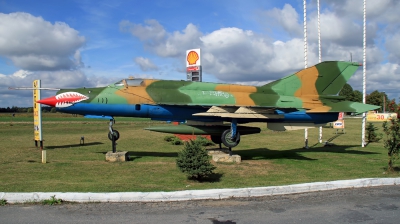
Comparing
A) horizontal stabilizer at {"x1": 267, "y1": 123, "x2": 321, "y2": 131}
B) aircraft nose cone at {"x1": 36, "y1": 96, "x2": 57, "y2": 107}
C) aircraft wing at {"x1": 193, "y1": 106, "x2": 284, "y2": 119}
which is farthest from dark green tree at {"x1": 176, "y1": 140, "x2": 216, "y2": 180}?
aircraft nose cone at {"x1": 36, "y1": 96, "x2": 57, "y2": 107}

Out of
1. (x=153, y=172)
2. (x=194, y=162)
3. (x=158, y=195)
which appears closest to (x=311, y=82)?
(x=194, y=162)

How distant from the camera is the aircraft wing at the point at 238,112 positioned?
1358 centimetres

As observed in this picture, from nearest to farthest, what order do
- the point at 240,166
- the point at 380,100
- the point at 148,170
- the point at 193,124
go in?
the point at 148,170 < the point at 240,166 < the point at 193,124 < the point at 380,100

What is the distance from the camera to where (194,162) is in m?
9.44

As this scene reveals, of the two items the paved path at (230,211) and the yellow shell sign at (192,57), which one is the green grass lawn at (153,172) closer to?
the paved path at (230,211)

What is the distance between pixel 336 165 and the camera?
13078mm

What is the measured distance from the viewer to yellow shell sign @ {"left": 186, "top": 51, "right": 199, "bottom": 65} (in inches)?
806

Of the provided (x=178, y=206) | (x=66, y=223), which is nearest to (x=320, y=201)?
(x=178, y=206)

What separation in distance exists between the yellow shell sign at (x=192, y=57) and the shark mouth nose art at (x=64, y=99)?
8.45 metres

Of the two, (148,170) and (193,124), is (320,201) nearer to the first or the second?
(148,170)

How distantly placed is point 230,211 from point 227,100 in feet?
27.9

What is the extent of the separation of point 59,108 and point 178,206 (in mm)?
9078

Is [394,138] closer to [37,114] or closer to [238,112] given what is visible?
[238,112]

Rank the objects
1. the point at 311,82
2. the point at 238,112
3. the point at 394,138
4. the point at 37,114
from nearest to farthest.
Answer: the point at 394,138 → the point at 238,112 → the point at 311,82 → the point at 37,114
